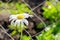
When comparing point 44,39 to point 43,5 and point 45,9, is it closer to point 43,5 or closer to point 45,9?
point 45,9

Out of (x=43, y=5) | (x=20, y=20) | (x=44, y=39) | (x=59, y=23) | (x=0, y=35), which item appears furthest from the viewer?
(x=43, y=5)

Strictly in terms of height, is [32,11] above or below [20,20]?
above

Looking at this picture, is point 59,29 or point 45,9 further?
point 45,9

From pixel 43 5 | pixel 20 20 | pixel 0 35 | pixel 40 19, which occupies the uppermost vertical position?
pixel 43 5

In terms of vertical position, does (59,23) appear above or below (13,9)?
below

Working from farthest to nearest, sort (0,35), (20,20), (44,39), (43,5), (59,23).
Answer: (43,5)
(59,23)
(0,35)
(44,39)
(20,20)

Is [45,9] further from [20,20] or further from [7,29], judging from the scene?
[20,20]

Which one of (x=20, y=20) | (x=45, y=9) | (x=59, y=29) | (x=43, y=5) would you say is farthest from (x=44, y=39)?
(x=43, y=5)

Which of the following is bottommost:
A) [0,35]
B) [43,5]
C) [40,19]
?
[0,35]

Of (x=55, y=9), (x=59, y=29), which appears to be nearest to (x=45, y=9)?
(x=55, y=9)
